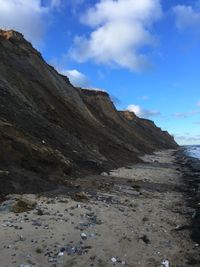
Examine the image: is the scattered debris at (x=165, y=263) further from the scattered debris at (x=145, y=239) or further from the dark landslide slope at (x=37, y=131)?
the dark landslide slope at (x=37, y=131)

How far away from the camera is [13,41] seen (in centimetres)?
5884

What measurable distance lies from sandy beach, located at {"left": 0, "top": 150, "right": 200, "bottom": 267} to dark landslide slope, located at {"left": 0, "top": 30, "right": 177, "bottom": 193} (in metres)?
2.25

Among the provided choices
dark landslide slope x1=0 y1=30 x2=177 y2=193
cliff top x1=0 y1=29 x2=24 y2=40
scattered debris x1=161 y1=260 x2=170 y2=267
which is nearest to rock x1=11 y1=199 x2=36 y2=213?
dark landslide slope x1=0 y1=30 x2=177 y2=193

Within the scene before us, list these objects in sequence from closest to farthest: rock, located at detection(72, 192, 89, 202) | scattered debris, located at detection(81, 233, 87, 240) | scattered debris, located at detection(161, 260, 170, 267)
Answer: scattered debris, located at detection(161, 260, 170, 267) → scattered debris, located at detection(81, 233, 87, 240) → rock, located at detection(72, 192, 89, 202)

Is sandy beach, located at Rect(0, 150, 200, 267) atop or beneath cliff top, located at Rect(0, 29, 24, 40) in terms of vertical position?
beneath

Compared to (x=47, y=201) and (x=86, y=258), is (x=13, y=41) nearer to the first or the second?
(x=47, y=201)

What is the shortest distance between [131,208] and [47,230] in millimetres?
6010

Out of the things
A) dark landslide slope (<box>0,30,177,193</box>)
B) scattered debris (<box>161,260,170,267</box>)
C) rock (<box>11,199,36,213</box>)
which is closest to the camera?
scattered debris (<box>161,260,170,267</box>)

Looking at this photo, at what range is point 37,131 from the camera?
2998 cm

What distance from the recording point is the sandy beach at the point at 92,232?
38.0ft

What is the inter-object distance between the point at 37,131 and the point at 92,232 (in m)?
17.0

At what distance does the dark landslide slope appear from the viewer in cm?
2123

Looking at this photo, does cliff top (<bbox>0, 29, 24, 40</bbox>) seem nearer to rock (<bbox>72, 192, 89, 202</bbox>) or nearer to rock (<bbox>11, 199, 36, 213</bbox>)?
rock (<bbox>72, 192, 89, 202</bbox>)

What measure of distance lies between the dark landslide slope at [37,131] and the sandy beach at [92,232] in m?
2.25
